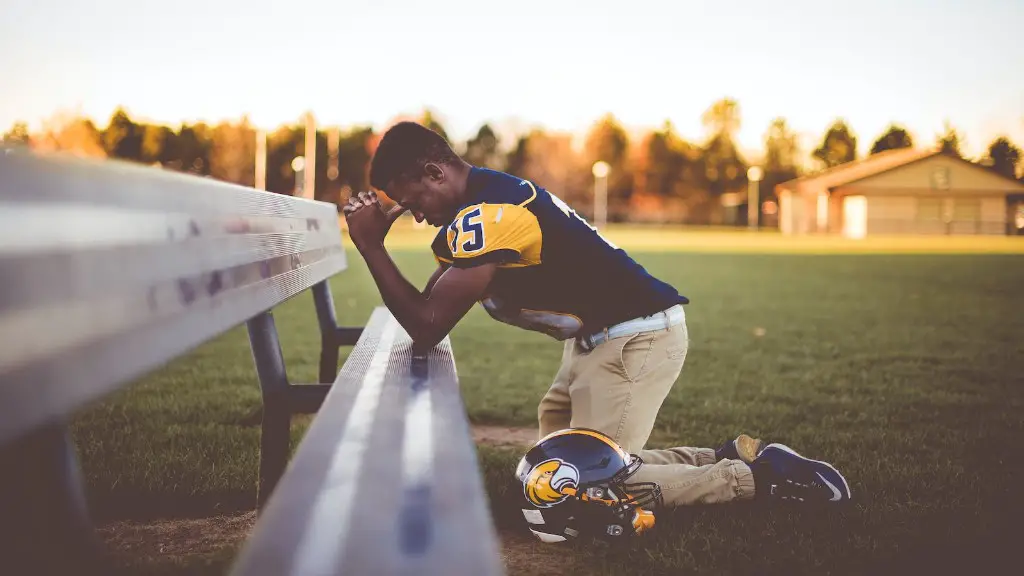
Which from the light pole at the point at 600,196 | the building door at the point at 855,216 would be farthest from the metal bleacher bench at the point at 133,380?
the light pole at the point at 600,196

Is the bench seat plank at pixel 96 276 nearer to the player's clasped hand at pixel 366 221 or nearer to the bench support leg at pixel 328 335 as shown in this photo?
the player's clasped hand at pixel 366 221

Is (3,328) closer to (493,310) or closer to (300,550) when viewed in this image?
(300,550)

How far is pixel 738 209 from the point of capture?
9512 centimetres

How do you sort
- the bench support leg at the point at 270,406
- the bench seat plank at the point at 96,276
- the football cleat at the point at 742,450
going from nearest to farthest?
1. the bench seat plank at the point at 96,276
2. the bench support leg at the point at 270,406
3. the football cleat at the point at 742,450

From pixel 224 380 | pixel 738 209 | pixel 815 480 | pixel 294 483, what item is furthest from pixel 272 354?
pixel 738 209

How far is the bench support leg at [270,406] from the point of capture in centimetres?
291

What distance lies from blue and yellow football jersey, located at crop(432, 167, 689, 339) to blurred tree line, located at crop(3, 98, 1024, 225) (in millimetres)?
76793

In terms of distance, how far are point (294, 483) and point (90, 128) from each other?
57.0m

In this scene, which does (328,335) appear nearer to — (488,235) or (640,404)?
(640,404)

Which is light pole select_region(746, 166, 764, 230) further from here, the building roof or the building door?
the building door

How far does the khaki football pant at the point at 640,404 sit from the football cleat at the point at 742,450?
0.27 feet

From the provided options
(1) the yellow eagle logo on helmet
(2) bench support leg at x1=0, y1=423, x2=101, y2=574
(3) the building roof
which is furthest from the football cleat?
(3) the building roof

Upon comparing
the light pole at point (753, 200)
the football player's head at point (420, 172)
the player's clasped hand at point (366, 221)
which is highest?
the light pole at point (753, 200)

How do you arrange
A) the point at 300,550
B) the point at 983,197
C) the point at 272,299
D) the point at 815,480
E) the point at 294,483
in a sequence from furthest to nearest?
the point at 983,197
the point at 815,480
the point at 272,299
the point at 294,483
the point at 300,550
